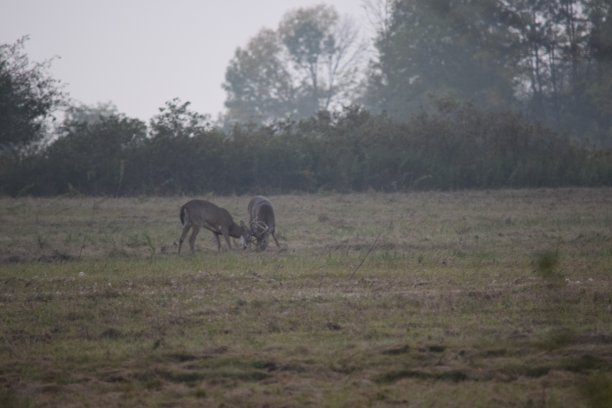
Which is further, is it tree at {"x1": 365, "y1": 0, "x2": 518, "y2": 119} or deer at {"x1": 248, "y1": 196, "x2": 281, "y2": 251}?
tree at {"x1": 365, "y1": 0, "x2": 518, "y2": 119}

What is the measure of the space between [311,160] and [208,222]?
13.6 meters

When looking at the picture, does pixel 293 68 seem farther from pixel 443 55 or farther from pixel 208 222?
pixel 208 222

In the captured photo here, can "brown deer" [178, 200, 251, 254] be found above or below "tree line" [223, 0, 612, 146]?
below

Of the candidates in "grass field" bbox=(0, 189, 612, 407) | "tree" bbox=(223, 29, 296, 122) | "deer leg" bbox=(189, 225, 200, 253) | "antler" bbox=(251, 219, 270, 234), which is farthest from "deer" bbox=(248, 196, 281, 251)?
"tree" bbox=(223, 29, 296, 122)

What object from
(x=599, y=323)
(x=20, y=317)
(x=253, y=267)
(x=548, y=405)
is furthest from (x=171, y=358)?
(x=253, y=267)

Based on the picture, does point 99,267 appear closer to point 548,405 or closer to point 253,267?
point 253,267

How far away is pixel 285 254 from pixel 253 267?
207 centimetres

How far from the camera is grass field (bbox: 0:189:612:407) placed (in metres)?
8.21

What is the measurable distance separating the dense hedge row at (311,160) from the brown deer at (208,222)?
11373mm

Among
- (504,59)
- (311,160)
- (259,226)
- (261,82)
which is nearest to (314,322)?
(259,226)

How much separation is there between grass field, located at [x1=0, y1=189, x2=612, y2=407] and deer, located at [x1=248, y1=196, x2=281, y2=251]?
1.28ft

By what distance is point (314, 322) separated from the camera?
1041 centimetres

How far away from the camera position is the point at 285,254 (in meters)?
17.2

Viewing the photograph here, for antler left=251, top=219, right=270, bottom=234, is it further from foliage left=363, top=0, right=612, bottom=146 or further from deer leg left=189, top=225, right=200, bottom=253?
foliage left=363, top=0, right=612, bottom=146
